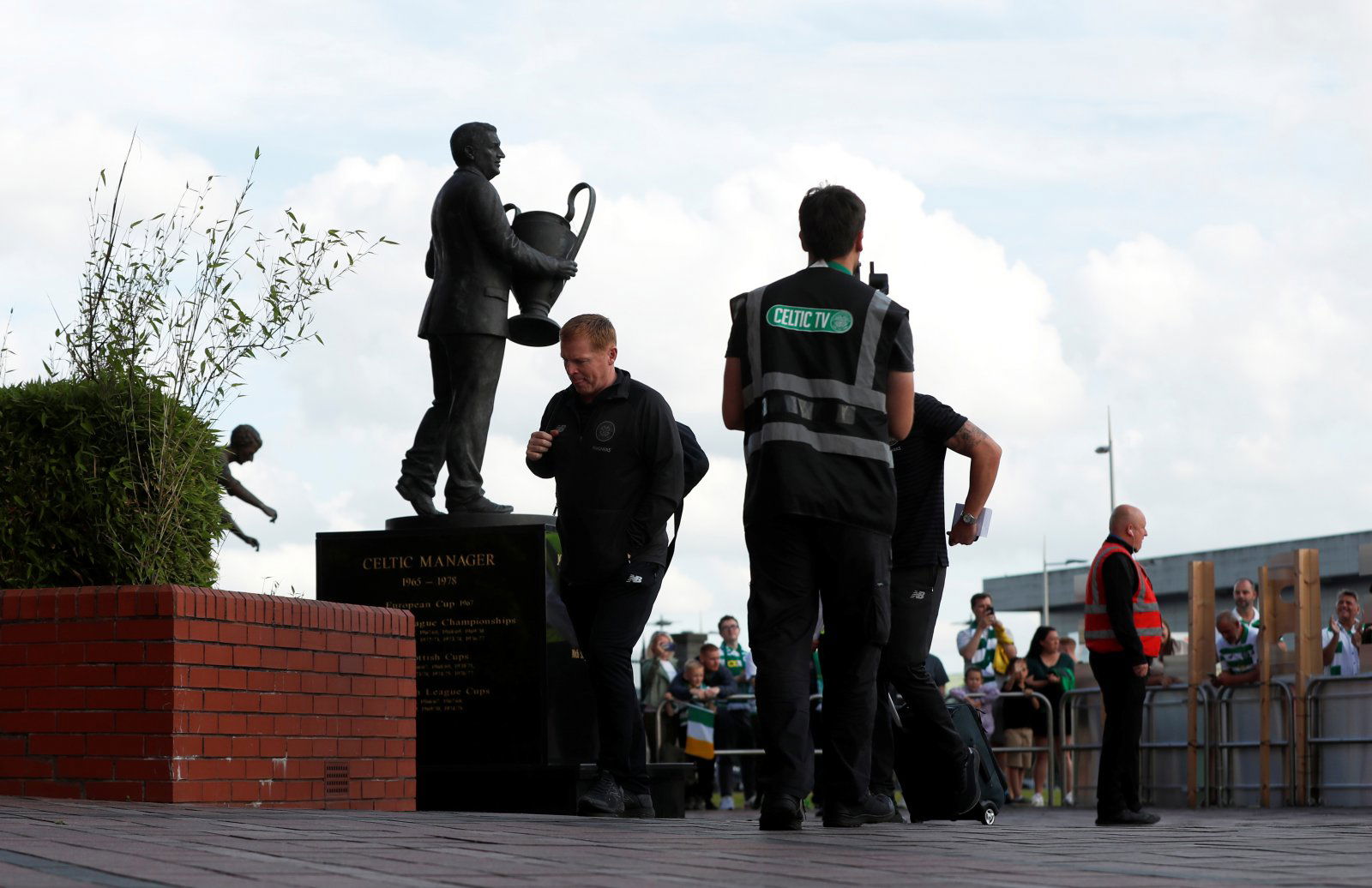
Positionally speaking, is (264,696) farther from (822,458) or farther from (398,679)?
(822,458)

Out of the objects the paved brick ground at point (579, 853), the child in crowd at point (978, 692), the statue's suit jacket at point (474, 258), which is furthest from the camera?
the child in crowd at point (978, 692)

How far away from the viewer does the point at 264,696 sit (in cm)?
809

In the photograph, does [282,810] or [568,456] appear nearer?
[282,810]

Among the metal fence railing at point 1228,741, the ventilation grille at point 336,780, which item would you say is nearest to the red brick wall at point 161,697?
the ventilation grille at point 336,780

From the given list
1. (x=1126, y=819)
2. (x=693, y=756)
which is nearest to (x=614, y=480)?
(x=1126, y=819)

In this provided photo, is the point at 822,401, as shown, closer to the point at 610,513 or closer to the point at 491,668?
the point at 610,513

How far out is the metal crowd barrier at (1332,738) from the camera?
15.0 metres

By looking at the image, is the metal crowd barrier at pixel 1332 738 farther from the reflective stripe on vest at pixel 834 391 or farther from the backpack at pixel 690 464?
the reflective stripe on vest at pixel 834 391

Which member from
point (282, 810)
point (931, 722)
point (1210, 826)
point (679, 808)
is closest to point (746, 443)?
point (931, 722)

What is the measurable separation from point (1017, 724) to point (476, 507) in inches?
344

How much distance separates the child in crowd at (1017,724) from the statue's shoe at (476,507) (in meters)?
8.49

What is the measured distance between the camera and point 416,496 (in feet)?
34.7

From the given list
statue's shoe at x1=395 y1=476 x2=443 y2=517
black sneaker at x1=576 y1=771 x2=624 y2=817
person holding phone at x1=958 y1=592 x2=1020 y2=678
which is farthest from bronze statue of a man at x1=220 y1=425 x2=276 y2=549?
person holding phone at x1=958 y1=592 x2=1020 y2=678

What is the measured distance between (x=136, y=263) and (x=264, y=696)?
2.05 metres
